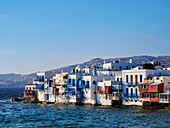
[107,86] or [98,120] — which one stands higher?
[107,86]

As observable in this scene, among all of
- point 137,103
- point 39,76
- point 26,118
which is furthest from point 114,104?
point 39,76

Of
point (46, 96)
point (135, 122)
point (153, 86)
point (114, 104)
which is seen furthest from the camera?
point (46, 96)

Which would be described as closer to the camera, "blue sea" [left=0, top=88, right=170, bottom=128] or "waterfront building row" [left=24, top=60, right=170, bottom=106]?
"blue sea" [left=0, top=88, right=170, bottom=128]

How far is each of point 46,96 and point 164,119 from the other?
164 feet

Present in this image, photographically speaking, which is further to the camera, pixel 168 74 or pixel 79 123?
pixel 168 74

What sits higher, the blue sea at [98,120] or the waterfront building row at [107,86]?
the waterfront building row at [107,86]

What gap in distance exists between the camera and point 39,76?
10306cm

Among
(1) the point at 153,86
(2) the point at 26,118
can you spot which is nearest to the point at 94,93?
(1) the point at 153,86

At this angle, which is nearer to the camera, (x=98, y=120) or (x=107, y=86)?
(x=98, y=120)

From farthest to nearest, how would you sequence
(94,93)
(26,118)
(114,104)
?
1. (94,93)
2. (114,104)
3. (26,118)

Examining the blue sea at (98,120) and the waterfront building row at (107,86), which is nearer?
the blue sea at (98,120)

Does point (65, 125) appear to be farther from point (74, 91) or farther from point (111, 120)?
point (74, 91)

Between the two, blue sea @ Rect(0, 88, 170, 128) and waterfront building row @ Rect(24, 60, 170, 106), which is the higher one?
waterfront building row @ Rect(24, 60, 170, 106)

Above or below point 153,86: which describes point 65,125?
below
